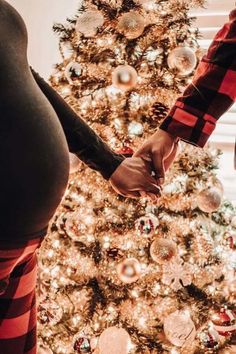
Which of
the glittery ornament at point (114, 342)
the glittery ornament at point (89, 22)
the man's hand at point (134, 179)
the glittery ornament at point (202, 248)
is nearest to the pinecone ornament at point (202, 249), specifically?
the glittery ornament at point (202, 248)

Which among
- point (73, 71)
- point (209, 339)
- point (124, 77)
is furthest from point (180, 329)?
point (73, 71)

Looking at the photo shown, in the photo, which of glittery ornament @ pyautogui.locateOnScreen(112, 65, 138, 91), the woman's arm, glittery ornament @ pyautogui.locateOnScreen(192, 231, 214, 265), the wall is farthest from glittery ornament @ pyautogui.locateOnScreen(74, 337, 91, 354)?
the wall

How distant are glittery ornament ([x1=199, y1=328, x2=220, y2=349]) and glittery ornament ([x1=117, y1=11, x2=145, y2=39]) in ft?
3.41

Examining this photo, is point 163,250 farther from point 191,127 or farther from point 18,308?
point 18,308

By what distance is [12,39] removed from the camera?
1.62 ft

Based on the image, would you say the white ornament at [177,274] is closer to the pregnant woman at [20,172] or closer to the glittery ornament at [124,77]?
the glittery ornament at [124,77]

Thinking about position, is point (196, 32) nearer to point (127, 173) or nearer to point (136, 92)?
point (136, 92)

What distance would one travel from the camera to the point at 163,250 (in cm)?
125

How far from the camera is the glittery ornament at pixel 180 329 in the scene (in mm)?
1228

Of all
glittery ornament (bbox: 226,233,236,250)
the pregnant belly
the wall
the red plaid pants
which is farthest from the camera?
the wall

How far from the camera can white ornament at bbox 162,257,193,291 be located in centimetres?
134

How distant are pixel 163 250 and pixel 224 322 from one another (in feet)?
1.13

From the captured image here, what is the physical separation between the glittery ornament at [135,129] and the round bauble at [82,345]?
2.30ft

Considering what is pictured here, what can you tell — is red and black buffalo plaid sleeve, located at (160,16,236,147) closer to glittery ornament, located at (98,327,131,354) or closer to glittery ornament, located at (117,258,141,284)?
glittery ornament, located at (117,258,141,284)
